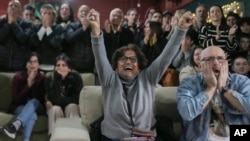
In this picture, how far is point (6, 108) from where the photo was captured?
3828 mm

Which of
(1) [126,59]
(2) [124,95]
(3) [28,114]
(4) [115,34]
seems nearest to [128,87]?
(2) [124,95]

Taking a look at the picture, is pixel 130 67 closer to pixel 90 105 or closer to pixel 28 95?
pixel 90 105

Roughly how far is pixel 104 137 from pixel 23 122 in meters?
0.98

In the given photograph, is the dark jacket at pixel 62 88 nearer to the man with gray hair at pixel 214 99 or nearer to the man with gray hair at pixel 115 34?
the man with gray hair at pixel 115 34

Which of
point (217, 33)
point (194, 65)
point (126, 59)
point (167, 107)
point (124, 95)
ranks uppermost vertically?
point (217, 33)

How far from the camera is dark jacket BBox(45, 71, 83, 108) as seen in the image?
3604 millimetres

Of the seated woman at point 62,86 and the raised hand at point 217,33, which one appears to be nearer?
the seated woman at point 62,86

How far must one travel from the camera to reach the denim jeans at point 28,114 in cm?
334

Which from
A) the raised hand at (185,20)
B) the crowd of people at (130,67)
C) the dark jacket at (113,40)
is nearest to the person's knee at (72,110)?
the crowd of people at (130,67)

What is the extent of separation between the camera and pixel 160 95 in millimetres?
2947

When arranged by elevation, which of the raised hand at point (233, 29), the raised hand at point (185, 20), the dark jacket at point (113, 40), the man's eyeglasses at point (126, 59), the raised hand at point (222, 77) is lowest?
the raised hand at point (222, 77)

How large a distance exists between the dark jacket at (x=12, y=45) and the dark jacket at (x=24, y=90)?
35 centimetres

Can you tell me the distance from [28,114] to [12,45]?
0.95m

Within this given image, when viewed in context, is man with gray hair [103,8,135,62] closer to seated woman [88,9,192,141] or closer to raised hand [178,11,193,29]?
seated woman [88,9,192,141]
